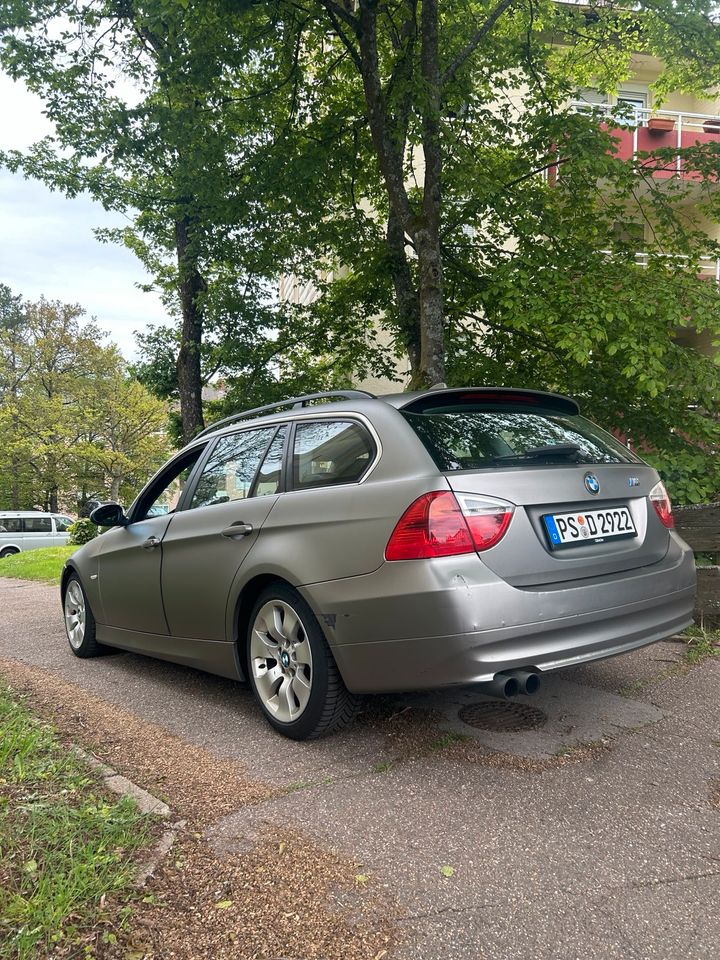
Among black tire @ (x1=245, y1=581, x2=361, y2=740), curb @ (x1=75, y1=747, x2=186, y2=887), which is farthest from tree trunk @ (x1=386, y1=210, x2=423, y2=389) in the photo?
curb @ (x1=75, y1=747, x2=186, y2=887)

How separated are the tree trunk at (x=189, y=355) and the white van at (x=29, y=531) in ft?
57.7

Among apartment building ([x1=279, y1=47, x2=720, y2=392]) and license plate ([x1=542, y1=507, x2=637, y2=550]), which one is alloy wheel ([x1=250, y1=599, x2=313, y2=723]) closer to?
license plate ([x1=542, y1=507, x2=637, y2=550])

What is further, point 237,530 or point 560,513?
point 237,530

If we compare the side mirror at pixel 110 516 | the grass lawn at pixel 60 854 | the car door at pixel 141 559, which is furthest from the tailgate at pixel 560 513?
the side mirror at pixel 110 516

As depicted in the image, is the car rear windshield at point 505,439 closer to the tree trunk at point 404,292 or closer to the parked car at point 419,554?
the parked car at point 419,554

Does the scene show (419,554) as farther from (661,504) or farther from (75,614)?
(75,614)

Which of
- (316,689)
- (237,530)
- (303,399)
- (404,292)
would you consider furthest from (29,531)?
(316,689)

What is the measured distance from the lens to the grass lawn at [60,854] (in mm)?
2062

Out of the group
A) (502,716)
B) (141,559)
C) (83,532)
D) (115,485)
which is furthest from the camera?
(115,485)

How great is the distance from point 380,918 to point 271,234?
9204 millimetres

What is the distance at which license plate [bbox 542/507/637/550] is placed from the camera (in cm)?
323

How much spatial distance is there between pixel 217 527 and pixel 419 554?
1.58 meters

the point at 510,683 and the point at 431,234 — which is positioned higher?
the point at 431,234

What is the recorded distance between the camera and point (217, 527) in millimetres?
4246
